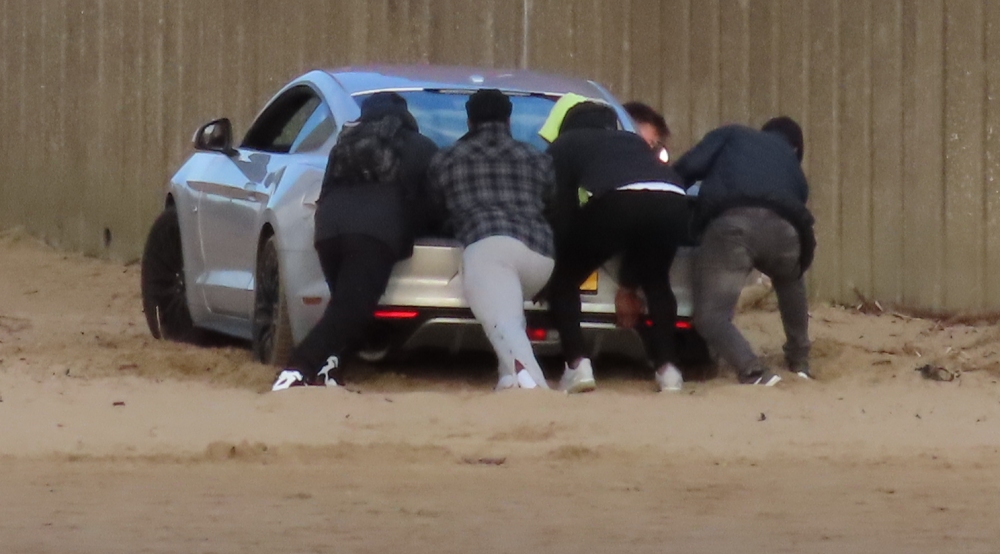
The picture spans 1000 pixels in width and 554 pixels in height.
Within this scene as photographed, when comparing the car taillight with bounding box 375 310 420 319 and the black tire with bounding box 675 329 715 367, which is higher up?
the car taillight with bounding box 375 310 420 319

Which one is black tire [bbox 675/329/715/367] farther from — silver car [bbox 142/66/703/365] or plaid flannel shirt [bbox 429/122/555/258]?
plaid flannel shirt [bbox 429/122/555/258]

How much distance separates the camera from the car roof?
8.30m

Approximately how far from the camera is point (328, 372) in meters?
7.45

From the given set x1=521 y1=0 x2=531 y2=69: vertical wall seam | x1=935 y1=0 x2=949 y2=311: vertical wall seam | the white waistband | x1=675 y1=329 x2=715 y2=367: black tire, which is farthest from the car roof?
x1=521 y1=0 x2=531 y2=69: vertical wall seam

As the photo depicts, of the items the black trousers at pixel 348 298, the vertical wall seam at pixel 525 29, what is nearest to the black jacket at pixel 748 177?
the black trousers at pixel 348 298

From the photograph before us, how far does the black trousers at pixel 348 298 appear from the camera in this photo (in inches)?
290

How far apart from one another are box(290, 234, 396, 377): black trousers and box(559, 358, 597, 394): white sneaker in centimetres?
86

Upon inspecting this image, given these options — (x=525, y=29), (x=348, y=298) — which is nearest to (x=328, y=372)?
(x=348, y=298)

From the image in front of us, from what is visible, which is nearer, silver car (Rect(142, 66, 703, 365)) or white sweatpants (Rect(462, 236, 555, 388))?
white sweatpants (Rect(462, 236, 555, 388))

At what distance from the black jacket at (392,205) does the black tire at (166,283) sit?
6.92 feet

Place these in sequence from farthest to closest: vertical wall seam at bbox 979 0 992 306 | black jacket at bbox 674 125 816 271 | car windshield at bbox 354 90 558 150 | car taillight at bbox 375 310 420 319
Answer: vertical wall seam at bbox 979 0 992 306, car windshield at bbox 354 90 558 150, black jacket at bbox 674 125 816 271, car taillight at bbox 375 310 420 319

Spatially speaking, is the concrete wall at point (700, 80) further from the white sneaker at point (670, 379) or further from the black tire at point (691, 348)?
the white sneaker at point (670, 379)

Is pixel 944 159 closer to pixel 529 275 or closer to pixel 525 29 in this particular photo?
pixel 525 29

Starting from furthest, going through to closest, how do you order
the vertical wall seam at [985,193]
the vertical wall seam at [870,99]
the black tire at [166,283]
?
the vertical wall seam at [870,99]
the vertical wall seam at [985,193]
the black tire at [166,283]
